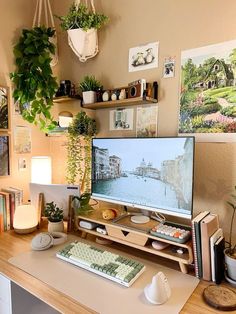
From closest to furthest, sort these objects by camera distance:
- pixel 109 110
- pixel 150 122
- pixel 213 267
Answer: pixel 213 267 → pixel 150 122 → pixel 109 110

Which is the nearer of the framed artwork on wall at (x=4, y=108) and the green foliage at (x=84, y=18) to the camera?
the green foliage at (x=84, y=18)

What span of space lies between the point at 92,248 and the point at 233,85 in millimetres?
1089

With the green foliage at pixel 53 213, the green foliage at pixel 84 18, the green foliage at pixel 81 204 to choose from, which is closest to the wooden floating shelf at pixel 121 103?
the green foliage at pixel 84 18

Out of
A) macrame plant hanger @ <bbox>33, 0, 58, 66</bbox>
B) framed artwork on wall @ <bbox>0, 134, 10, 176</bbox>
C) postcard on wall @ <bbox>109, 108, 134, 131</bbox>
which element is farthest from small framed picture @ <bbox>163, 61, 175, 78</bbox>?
framed artwork on wall @ <bbox>0, 134, 10, 176</bbox>

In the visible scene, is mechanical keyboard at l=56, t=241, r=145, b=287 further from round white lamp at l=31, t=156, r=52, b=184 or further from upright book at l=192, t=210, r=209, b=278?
round white lamp at l=31, t=156, r=52, b=184

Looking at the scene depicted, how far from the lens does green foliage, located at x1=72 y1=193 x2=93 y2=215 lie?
4.77ft

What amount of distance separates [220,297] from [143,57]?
1.31 m

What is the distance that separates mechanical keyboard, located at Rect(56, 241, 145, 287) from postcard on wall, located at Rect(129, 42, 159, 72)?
3.62 ft

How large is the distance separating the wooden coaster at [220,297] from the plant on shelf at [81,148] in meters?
1.00

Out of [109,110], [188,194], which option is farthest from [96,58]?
[188,194]

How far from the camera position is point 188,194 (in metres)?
1.11

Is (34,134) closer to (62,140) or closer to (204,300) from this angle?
(62,140)

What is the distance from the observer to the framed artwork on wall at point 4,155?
5.53 feet

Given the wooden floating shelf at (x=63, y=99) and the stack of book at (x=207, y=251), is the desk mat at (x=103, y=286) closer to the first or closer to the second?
the stack of book at (x=207, y=251)
